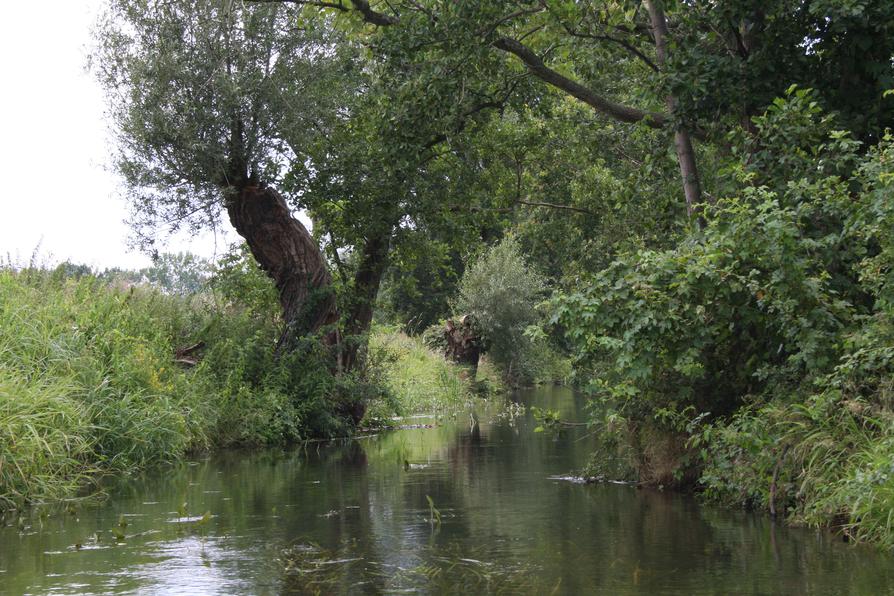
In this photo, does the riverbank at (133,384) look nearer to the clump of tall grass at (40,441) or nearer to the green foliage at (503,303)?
the clump of tall grass at (40,441)

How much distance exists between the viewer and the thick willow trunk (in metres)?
18.9

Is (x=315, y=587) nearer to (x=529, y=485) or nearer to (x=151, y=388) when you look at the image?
(x=529, y=485)

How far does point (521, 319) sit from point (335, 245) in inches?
790

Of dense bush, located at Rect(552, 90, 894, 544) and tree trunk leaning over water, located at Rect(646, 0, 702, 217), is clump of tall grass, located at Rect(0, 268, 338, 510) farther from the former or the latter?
tree trunk leaning over water, located at Rect(646, 0, 702, 217)

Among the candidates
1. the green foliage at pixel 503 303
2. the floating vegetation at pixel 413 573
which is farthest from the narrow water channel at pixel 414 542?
the green foliage at pixel 503 303

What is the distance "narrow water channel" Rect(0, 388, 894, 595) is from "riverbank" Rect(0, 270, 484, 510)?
34.4 inches

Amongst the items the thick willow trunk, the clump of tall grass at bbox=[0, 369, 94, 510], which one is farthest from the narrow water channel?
the thick willow trunk

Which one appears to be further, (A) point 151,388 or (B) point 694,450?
(A) point 151,388

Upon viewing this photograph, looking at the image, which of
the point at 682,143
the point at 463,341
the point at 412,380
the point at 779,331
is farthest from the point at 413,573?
the point at 463,341

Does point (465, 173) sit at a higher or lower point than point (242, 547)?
higher

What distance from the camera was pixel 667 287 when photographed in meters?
9.78

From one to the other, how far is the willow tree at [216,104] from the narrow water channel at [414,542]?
6619 mm

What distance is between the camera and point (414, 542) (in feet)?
27.6

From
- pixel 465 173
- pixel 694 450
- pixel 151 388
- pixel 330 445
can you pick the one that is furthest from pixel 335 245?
pixel 694 450
